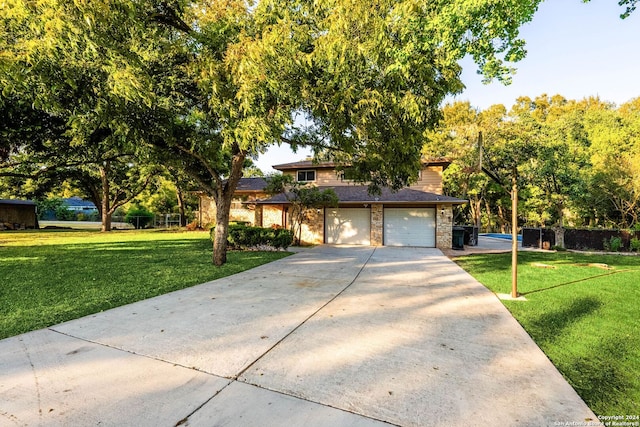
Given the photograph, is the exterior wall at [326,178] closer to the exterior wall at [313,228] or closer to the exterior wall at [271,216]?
the exterior wall at [313,228]

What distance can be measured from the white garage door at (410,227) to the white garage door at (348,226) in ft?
3.48

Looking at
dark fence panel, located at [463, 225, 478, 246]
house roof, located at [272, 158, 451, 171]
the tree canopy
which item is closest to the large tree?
the tree canopy

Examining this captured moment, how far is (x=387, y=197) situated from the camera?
15.3 m

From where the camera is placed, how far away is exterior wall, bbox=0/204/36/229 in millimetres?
24875

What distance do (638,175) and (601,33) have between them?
11223mm

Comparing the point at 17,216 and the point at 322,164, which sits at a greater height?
the point at 322,164

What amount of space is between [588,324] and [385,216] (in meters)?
11.4

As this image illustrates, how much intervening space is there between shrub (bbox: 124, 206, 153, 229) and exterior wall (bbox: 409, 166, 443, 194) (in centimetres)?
2552

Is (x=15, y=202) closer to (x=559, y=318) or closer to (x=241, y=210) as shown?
(x=241, y=210)

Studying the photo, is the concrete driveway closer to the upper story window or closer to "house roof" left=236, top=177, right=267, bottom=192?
the upper story window

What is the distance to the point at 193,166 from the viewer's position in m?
8.88

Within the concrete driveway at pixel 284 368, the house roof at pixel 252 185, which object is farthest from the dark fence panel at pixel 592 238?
the house roof at pixel 252 185

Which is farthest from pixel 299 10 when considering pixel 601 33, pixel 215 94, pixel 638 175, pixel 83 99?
pixel 638 175

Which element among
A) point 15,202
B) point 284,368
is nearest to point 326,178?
point 284,368
